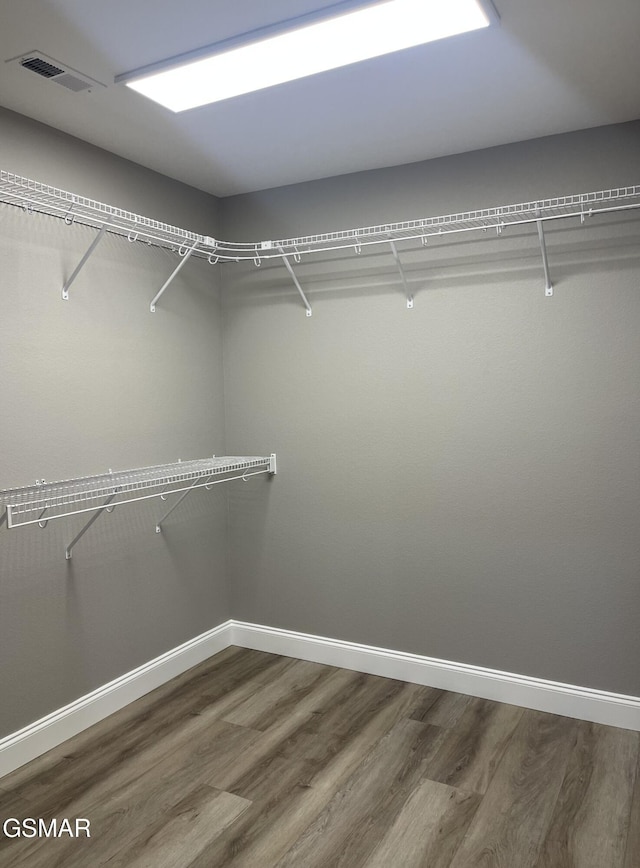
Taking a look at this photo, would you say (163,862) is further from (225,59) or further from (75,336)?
A: (225,59)

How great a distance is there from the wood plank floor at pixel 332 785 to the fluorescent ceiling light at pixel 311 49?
229 cm

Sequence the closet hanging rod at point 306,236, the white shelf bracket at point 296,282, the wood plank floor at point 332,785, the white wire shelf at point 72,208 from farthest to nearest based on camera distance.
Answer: the white shelf bracket at point 296,282 < the closet hanging rod at point 306,236 < the white wire shelf at point 72,208 < the wood plank floor at point 332,785

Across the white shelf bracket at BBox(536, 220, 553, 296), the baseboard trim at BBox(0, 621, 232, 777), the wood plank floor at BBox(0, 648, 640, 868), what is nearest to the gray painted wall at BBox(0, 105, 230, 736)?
the baseboard trim at BBox(0, 621, 232, 777)

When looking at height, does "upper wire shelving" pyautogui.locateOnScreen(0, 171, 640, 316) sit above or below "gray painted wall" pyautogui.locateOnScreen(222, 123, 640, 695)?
above

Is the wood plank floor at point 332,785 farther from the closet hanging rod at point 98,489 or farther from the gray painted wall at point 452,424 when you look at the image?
the closet hanging rod at point 98,489

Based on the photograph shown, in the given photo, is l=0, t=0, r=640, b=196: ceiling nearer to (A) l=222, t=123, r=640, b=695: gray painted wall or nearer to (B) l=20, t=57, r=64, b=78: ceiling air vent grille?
(B) l=20, t=57, r=64, b=78: ceiling air vent grille

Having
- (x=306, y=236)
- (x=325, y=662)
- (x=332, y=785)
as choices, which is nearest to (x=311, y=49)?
(x=306, y=236)

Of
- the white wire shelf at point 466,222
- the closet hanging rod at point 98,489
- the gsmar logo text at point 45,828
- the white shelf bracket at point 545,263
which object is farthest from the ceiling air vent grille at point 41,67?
the gsmar logo text at point 45,828

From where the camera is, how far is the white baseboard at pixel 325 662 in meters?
2.63

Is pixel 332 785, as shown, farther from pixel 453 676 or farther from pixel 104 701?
pixel 104 701

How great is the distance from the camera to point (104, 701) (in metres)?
2.86

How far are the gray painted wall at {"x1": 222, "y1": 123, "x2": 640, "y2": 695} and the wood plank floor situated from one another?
378 mm

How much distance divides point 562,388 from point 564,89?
1081 mm

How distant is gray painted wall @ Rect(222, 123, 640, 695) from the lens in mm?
2742
